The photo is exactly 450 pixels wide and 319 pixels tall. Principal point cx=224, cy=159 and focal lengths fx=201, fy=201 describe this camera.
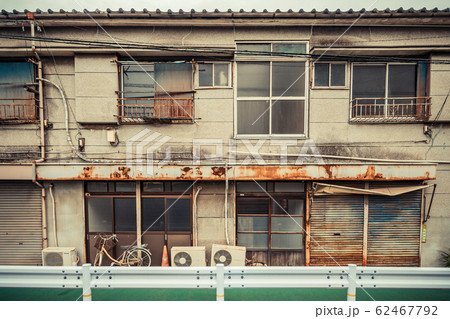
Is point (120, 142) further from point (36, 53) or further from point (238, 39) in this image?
point (238, 39)

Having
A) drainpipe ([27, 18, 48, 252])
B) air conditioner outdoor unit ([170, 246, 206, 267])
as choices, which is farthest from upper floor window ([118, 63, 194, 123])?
air conditioner outdoor unit ([170, 246, 206, 267])

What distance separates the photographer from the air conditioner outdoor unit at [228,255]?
251 inches

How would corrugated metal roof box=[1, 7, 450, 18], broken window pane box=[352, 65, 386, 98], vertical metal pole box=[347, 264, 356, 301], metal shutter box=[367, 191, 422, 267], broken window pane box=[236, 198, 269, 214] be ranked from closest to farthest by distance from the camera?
vertical metal pole box=[347, 264, 356, 301] → corrugated metal roof box=[1, 7, 450, 18] → metal shutter box=[367, 191, 422, 267] → broken window pane box=[352, 65, 386, 98] → broken window pane box=[236, 198, 269, 214]

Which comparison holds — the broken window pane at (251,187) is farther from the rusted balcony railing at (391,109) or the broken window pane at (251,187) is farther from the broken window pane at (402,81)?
the broken window pane at (402,81)

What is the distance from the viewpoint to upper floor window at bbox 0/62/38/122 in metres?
6.64

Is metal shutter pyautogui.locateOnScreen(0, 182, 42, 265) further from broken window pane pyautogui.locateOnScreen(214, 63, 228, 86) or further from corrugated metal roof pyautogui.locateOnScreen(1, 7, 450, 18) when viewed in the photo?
broken window pane pyautogui.locateOnScreen(214, 63, 228, 86)

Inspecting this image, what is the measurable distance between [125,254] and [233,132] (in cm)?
542

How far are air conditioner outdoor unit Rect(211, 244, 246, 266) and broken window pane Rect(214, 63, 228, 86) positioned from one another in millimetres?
5339

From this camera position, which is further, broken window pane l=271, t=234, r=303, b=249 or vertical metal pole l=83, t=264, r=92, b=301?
broken window pane l=271, t=234, r=303, b=249

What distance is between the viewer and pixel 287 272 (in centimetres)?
383

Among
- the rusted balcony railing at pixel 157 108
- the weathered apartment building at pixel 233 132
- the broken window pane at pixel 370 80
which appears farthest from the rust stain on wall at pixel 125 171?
the broken window pane at pixel 370 80

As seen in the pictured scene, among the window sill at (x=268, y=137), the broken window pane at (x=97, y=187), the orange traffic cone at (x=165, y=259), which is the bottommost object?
the orange traffic cone at (x=165, y=259)

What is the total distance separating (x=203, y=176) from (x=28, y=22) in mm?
7194

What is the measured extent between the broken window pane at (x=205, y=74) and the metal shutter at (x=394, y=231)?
6.56 m
